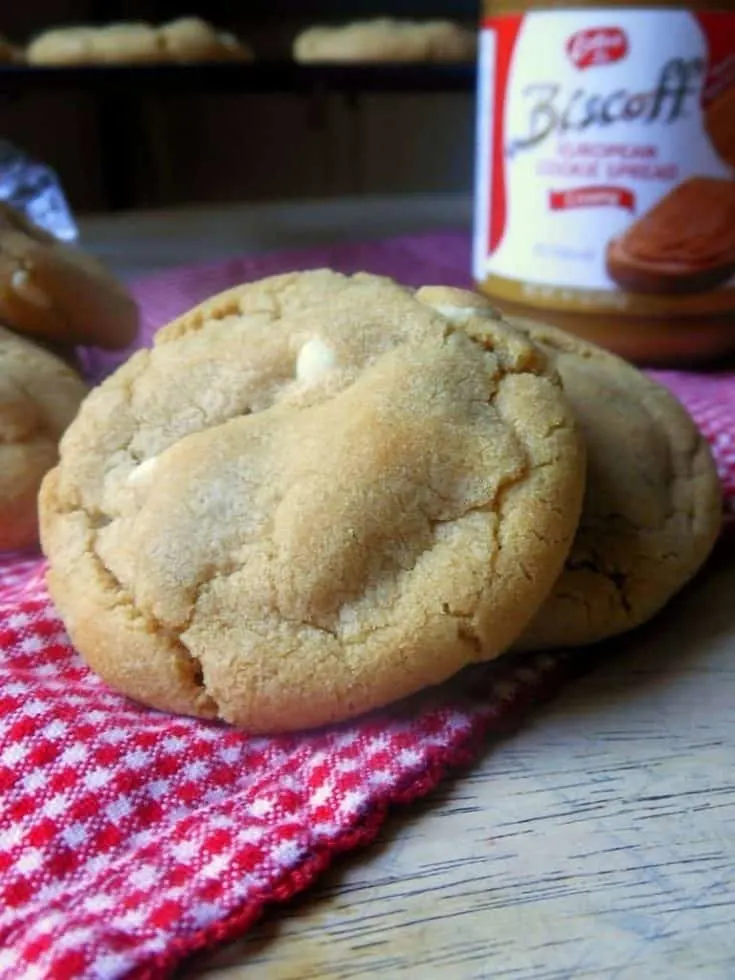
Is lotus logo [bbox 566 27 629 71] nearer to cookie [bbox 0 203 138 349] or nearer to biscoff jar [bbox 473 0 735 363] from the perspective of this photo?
biscoff jar [bbox 473 0 735 363]

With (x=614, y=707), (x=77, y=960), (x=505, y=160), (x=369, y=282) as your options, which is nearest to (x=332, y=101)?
(x=505, y=160)

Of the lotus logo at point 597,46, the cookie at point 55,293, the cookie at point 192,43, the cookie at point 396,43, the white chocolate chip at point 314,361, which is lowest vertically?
the cookie at point 396,43

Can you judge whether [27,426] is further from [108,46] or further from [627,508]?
[108,46]

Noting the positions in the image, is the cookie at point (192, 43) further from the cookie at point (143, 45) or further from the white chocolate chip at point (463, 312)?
the white chocolate chip at point (463, 312)

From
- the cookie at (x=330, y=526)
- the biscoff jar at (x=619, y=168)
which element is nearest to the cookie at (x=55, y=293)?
the cookie at (x=330, y=526)

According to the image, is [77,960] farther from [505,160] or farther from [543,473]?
[505,160]

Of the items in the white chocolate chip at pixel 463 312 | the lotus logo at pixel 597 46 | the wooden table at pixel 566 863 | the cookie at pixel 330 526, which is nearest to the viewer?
the wooden table at pixel 566 863
